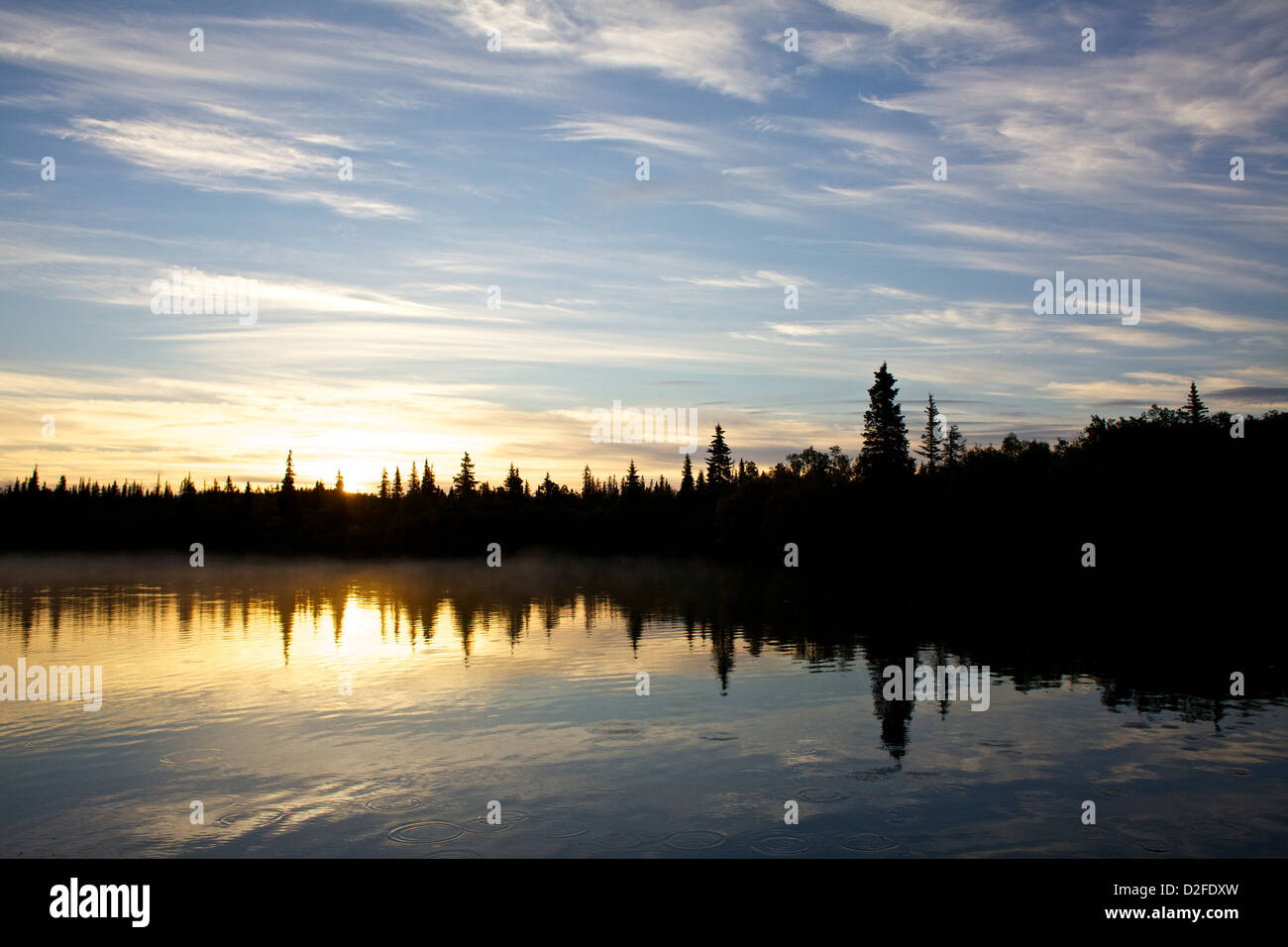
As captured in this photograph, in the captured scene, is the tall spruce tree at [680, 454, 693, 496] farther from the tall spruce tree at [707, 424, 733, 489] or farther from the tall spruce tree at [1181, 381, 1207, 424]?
the tall spruce tree at [1181, 381, 1207, 424]

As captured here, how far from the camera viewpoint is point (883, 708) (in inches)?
1019


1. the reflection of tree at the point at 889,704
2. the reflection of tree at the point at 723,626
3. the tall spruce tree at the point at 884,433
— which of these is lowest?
the reflection of tree at the point at 723,626

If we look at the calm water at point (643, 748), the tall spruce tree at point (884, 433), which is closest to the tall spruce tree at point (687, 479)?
the tall spruce tree at point (884, 433)

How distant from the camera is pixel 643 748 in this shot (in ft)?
70.1

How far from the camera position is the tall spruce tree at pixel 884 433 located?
115750 mm

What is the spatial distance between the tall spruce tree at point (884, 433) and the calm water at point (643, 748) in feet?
233

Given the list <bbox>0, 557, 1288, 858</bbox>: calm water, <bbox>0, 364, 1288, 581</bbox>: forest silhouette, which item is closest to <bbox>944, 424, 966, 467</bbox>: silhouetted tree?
<bbox>0, 364, 1288, 581</bbox>: forest silhouette

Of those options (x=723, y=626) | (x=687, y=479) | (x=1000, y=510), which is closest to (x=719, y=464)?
(x=687, y=479)

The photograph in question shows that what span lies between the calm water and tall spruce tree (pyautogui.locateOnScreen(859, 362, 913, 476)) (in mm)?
71170

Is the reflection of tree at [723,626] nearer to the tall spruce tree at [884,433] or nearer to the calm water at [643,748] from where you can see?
the calm water at [643,748]

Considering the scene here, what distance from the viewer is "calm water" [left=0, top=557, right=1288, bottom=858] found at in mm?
15461
